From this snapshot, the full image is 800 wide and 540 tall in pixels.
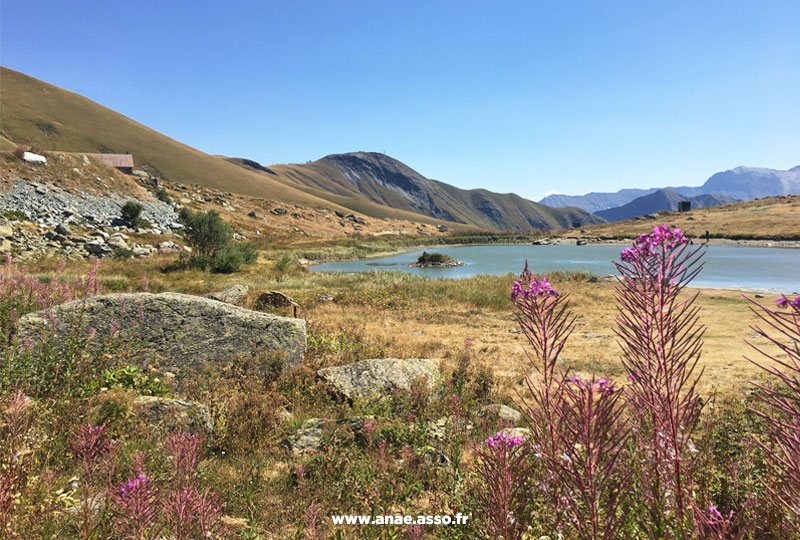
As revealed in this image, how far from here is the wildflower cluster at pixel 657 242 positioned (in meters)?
1.92

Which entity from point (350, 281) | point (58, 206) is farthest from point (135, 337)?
point (58, 206)

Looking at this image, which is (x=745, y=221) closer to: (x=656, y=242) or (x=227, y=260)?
(x=227, y=260)

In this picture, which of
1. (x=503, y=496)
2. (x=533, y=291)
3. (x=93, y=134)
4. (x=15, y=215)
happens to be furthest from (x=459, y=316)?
(x=93, y=134)

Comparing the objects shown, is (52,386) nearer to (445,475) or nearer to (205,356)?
(205,356)

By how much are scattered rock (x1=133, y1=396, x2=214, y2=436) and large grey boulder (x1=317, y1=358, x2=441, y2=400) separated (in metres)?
2.59

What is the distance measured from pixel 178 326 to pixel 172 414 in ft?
8.58

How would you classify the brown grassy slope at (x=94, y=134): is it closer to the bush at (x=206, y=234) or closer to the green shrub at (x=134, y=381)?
the bush at (x=206, y=234)

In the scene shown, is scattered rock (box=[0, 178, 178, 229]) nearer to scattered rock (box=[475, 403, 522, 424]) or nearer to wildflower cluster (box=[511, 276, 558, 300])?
scattered rock (box=[475, 403, 522, 424])

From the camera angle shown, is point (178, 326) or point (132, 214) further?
point (132, 214)

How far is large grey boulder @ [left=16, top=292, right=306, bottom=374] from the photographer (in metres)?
6.57

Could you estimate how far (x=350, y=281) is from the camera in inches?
1136

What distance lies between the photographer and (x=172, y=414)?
5223 mm

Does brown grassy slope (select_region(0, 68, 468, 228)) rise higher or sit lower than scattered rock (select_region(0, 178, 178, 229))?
higher

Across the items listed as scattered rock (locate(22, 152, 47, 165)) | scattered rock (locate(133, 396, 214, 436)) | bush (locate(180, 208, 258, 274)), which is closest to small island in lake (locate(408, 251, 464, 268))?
bush (locate(180, 208, 258, 274))
